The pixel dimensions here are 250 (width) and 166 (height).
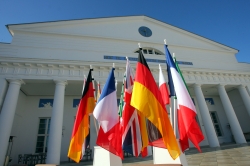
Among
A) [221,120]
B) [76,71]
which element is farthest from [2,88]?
[221,120]

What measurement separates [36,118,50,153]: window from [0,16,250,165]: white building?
0.07 metres

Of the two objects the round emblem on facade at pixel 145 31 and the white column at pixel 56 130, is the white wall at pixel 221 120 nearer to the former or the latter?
the round emblem on facade at pixel 145 31

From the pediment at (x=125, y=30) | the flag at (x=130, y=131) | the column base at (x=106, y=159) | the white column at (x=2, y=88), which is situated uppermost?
the pediment at (x=125, y=30)

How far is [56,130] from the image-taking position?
8562 mm

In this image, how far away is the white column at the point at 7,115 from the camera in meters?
7.66

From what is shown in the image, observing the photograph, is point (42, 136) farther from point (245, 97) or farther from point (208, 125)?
point (245, 97)

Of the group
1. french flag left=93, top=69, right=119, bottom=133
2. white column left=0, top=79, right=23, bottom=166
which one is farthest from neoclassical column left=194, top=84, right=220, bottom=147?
white column left=0, top=79, right=23, bottom=166

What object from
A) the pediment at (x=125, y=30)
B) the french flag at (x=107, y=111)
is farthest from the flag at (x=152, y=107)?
the pediment at (x=125, y=30)

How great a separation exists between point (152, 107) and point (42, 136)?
11.6 meters

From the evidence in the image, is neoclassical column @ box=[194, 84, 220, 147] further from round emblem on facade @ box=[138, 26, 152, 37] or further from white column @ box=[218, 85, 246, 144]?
round emblem on facade @ box=[138, 26, 152, 37]

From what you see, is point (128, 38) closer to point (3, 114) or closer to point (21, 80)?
point (21, 80)

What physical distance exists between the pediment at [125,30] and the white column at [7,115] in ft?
16.9

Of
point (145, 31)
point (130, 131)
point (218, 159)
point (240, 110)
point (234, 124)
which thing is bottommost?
point (218, 159)

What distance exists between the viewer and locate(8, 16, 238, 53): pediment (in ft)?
40.6
